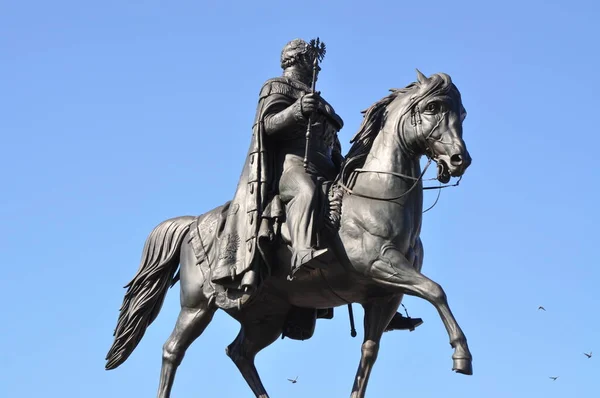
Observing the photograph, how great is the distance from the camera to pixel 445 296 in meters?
16.0

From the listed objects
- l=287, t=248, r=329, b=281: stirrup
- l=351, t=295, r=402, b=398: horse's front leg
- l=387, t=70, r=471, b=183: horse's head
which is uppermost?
l=387, t=70, r=471, b=183: horse's head

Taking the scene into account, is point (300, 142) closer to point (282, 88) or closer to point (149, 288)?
point (282, 88)

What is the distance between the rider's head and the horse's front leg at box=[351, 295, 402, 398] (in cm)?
320

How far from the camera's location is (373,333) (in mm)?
17234

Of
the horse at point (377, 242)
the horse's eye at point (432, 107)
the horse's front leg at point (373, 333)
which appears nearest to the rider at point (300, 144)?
the horse at point (377, 242)

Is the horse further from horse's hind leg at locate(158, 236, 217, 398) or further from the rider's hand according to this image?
the rider's hand

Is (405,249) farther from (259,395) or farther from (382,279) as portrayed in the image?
(259,395)

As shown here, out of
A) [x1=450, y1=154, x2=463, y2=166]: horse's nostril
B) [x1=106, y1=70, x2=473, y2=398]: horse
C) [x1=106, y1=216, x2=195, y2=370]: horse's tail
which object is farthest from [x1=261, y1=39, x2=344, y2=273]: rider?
[x1=106, y1=216, x2=195, y2=370]: horse's tail

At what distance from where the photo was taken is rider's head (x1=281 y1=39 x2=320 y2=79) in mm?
18344

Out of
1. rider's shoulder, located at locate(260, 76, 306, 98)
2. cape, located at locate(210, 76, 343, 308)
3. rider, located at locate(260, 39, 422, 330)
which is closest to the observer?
rider, located at locate(260, 39, 422, 330)

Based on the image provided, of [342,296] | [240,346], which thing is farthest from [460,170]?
[240,346]

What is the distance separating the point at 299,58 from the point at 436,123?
247 cm

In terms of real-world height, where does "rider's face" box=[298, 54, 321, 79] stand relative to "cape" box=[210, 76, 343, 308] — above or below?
above

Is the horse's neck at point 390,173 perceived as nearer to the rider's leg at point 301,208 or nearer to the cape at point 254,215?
the rider's leg at point 301,208
